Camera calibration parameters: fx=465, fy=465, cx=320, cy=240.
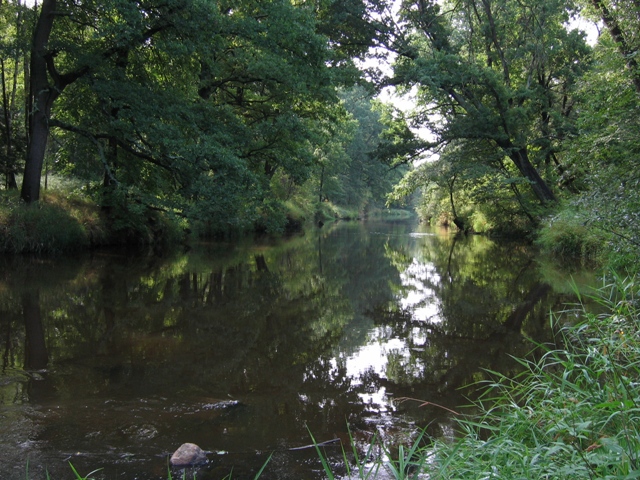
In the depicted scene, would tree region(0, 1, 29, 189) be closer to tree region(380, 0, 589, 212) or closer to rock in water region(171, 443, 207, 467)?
tree region(380, 0, 589, 212)

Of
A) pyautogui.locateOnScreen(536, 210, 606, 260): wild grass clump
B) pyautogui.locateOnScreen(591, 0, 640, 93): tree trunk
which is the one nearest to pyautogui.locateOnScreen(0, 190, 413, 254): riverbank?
pyautogui.locateOnScreen(536, 210, 606, 260): wild grass clump

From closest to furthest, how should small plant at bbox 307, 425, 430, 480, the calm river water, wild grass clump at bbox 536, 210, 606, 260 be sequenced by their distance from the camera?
small plant at bbox 307, 425, 430, 480 → the calm river water → wild grass clump at bbox 536, 210, 606, 260

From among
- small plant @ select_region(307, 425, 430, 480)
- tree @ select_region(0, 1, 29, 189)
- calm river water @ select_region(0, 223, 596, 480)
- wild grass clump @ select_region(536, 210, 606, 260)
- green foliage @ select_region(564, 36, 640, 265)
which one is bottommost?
calm river water @ select_region(0, 223, 596, 480)

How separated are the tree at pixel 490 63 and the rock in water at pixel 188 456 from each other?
13.1 m

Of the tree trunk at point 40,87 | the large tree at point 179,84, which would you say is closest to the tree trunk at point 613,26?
the large tree at point 179,84

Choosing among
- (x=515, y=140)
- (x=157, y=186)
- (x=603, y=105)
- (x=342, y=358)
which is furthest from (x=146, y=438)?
(x=515, y=140)

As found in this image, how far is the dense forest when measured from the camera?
414 inches

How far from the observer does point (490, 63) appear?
1784cm

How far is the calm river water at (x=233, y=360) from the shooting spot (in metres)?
2.98

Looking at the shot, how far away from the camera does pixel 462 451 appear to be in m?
2.41

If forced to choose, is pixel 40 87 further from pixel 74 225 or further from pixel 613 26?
pixel 613 26

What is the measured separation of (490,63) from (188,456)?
61.0 feet

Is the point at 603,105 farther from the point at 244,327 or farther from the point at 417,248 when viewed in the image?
the point at 417,248

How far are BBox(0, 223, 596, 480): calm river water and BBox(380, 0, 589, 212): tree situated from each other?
683cm
